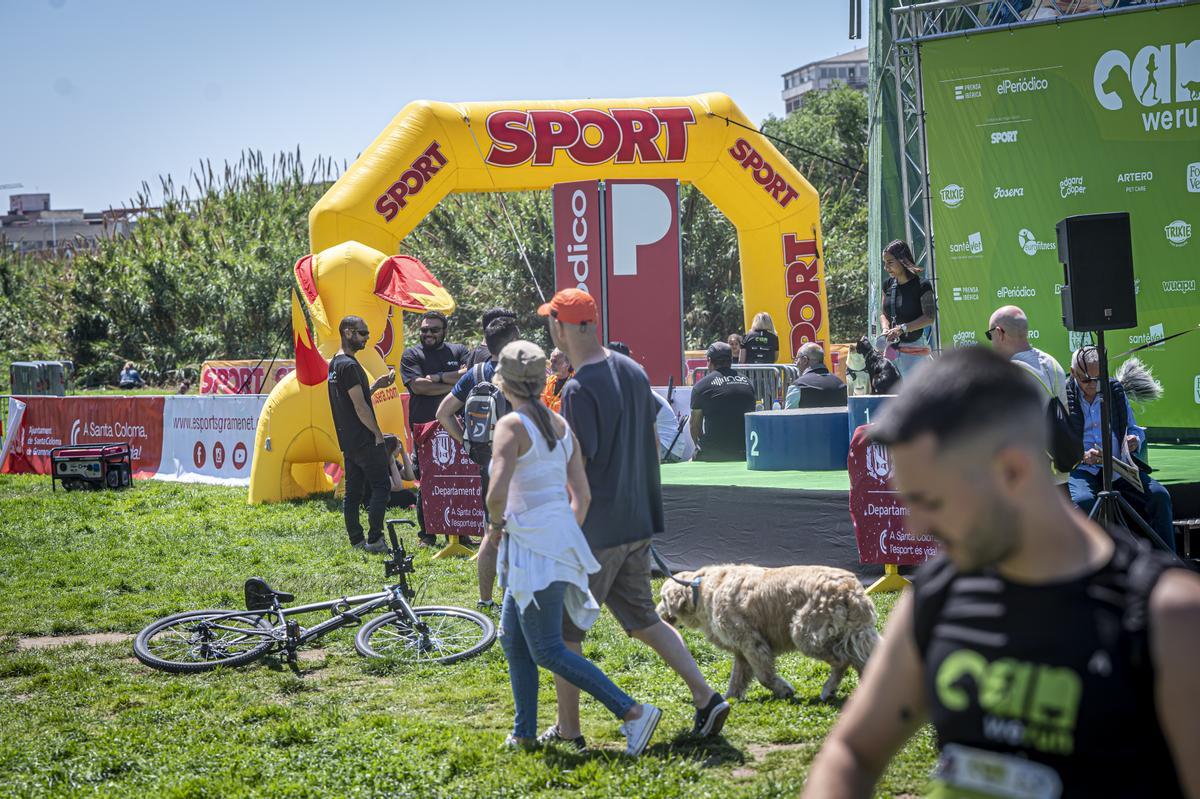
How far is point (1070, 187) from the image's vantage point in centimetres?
1152

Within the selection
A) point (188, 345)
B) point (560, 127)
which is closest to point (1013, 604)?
point (560, 127)

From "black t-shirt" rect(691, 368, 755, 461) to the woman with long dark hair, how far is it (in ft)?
7.01

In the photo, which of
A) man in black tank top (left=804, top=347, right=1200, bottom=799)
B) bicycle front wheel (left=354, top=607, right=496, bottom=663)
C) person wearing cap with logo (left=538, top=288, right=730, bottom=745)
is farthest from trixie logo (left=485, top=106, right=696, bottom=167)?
man in black tank top (left=804, top=347, right=1200, bottom=799)

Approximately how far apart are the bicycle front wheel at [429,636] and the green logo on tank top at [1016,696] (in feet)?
18.9

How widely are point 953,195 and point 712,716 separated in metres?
7.97

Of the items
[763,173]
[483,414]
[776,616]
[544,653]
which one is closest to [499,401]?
[483,414]

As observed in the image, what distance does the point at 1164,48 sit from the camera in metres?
11.1

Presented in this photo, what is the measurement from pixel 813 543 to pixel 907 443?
7.30 m

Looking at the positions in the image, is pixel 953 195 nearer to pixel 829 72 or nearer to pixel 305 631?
pixel 305 631

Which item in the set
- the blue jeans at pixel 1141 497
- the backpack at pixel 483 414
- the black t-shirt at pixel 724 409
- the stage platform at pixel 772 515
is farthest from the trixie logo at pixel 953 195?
the backpack at pixel 483 414

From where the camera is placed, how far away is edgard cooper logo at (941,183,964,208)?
39.1 feet

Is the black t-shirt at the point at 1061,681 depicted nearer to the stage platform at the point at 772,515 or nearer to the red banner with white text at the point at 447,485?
the stage platform at the point at 772,515

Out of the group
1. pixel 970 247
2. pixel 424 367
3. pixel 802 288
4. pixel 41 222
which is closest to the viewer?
pixel 424 367

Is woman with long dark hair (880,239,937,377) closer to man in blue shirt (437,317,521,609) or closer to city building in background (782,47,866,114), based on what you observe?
man in blue shirt (437,317,521,609)
